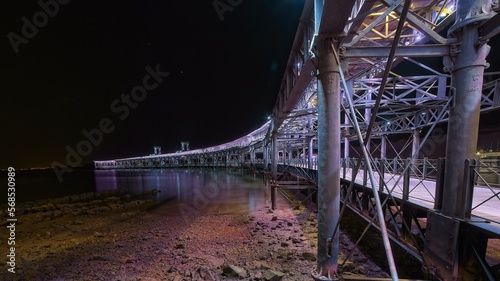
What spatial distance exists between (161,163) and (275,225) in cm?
12639

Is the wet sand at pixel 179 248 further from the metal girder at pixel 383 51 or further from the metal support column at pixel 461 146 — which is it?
the metal girder at pixel 383 51

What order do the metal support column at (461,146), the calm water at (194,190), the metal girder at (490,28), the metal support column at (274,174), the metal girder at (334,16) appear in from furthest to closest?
the calm water at (194,190) → the metal support column at (274,174) → the metal support column at (461,146) → the metal girder at (490,28) → the metal girder at (334,16)

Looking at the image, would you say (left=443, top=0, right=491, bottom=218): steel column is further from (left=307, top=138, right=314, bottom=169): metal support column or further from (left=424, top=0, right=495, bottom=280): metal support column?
(left=307, top=138, right=314, bottom=169): metal support column

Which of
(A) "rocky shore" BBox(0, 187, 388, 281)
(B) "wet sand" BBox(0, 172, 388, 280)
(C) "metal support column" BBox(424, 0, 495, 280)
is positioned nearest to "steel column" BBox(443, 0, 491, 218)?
(C) "metal support column" BBox(424, 0, 495, 280)

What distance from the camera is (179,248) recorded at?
975 cm

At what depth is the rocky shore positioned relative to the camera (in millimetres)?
7340

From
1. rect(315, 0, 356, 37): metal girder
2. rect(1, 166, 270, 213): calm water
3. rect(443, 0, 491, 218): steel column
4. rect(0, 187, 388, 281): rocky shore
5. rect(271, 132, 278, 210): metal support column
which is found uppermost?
rect(315, 0, 356, 37): metal girder

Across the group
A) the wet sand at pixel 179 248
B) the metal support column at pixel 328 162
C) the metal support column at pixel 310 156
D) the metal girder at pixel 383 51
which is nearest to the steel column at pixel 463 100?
the metal girder at pixel 383 51

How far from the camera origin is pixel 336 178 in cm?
417

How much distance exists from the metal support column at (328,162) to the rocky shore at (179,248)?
272cm

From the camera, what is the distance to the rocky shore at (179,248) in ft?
24.1

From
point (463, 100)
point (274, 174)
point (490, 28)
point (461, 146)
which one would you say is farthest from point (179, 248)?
point (490, 28)

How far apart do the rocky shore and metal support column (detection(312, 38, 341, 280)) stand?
272cm

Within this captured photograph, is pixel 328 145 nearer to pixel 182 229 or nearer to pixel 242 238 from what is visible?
pixel 242 238
